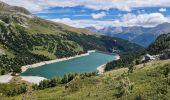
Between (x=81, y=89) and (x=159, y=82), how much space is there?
28.2m

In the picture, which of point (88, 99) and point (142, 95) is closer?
point (142, 95)

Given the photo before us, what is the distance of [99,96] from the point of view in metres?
81.6

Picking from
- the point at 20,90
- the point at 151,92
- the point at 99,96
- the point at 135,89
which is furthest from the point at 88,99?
the point at 20,90

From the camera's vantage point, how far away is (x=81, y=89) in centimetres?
10312

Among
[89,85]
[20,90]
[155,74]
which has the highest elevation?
[155,74]

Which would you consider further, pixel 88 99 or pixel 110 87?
pixel 110 87

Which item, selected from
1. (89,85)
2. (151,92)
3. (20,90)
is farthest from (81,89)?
(20,90)

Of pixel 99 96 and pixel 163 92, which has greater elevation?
pixel 163 92

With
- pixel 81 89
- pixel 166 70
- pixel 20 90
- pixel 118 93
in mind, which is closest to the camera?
pixel 118 93

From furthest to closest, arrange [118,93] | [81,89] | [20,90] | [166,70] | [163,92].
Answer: [20,90] < [81,89] < [166,70] < [118,93] < [163,92]

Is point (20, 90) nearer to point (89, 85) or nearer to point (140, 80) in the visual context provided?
point (89, 85)

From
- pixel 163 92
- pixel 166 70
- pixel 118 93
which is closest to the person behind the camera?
pixel 163 92

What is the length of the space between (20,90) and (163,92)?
119 metres

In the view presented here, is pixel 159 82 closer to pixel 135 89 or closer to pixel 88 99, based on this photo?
pixel 135 89
